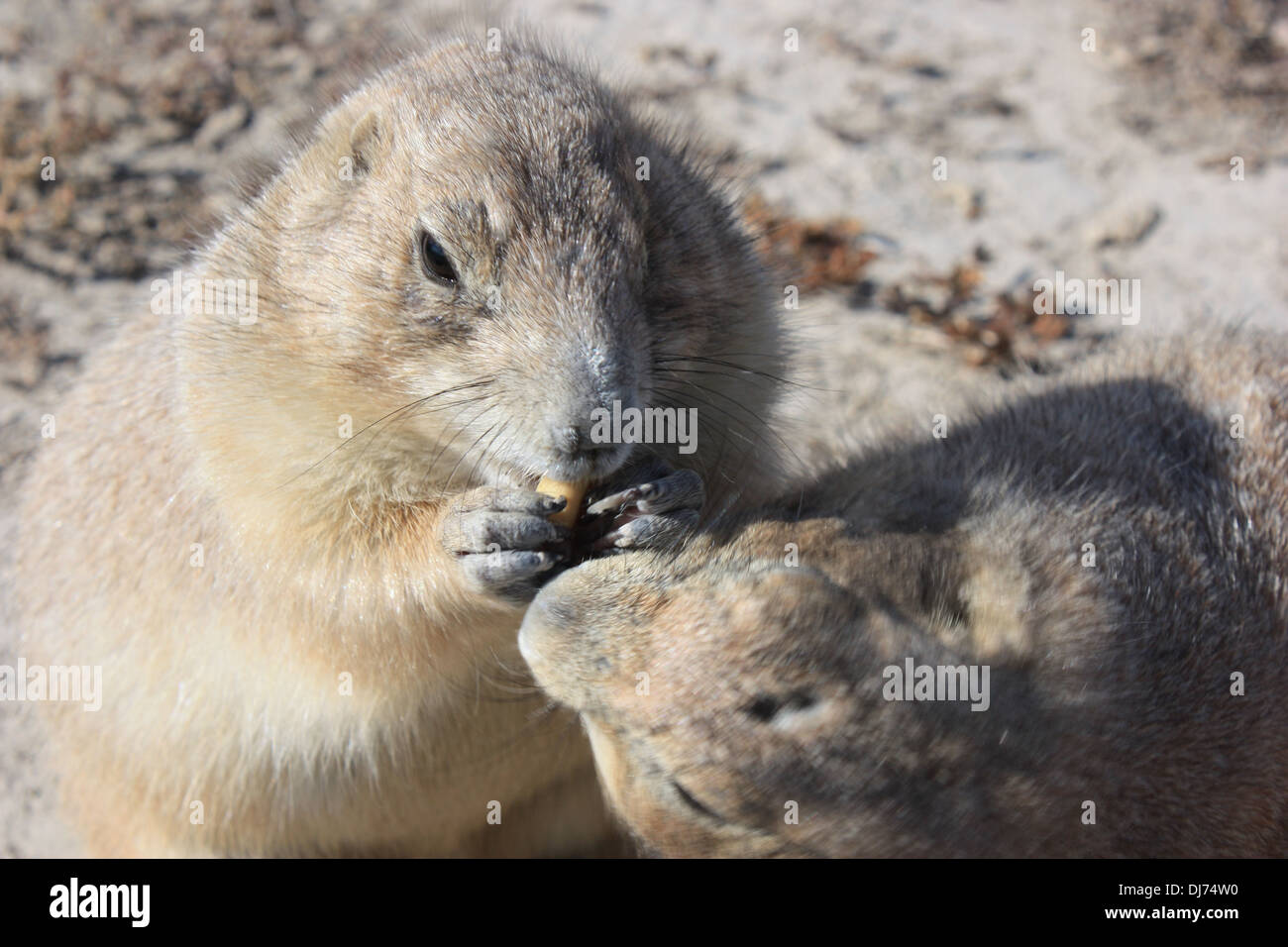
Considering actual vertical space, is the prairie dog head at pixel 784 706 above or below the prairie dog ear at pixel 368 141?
below

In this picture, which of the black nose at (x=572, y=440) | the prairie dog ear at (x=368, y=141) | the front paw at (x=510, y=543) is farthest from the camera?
the prairie dog ear at (x=368, y=141)

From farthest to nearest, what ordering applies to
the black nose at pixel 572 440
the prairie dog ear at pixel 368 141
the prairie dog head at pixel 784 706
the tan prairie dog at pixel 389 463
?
1. the prairie dog ear at pixel 368 141
2. the tan prairie dog at pixel 389 463
3. the black nose at pixel 572 440
4. the prairie dog head at pixel 784 706

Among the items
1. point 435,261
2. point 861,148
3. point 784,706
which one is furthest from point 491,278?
point 861,148

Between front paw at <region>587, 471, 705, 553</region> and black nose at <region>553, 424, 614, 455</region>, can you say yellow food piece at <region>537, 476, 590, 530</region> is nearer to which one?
front paw at <region>587, 471, 705, 553</region>

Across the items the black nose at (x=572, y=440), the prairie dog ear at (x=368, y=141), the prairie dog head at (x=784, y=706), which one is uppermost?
the prairie dog ear at (x=368, y=141)

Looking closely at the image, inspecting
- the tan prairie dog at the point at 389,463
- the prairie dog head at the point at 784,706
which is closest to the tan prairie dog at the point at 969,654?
the prairie dog head at the point at 784,706

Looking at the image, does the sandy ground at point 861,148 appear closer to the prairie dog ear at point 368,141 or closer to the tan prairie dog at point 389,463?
the tan prairie dog at point 389,463
